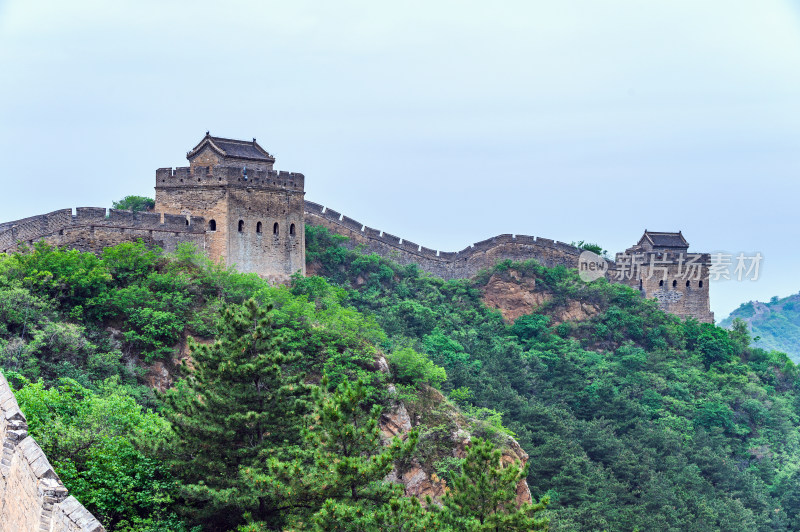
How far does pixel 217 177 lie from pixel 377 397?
27.1ft

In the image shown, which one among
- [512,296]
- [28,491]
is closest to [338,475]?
[28,491]

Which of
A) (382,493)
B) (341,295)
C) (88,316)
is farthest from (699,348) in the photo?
(382,493)

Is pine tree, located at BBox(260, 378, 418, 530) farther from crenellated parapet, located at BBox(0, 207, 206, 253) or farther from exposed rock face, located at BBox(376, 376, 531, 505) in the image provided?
crenellated parapet, located at BBox(0, 207, 206, 253)

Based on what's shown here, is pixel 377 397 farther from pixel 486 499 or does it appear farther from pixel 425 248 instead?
pixel 425 248

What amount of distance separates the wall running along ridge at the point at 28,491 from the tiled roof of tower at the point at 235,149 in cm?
1810

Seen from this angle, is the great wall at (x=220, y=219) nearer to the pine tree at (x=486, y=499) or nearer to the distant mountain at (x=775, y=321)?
the pine tree at (x=486, y=499)

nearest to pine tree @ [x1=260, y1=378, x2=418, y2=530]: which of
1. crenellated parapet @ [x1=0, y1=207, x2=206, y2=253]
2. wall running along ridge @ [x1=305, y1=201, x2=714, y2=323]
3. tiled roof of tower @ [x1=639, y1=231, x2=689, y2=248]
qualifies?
crenellated parapet @ [x1=0, y1=207, x2=206, y2=253]

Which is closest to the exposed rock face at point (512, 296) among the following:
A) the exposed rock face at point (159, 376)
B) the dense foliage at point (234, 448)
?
the exposed rock face at point (159, 376)

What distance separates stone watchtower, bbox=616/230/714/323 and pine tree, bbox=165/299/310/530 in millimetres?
29539

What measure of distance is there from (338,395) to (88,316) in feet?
32.6

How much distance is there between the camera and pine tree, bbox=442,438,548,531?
16.7 meters

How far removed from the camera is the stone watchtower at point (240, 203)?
30016mm

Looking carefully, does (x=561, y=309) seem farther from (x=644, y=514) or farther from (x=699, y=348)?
(x=644, y=514)

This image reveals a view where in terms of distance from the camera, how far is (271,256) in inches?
1216
